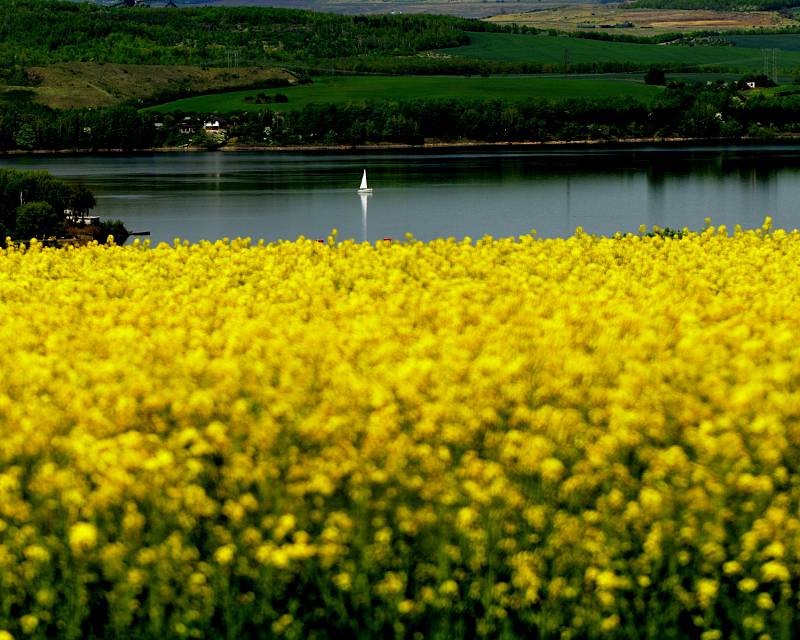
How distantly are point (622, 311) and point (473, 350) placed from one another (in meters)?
2.58

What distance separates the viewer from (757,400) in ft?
32.5

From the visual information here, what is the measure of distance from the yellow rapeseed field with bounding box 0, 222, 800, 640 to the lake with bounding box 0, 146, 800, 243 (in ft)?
242

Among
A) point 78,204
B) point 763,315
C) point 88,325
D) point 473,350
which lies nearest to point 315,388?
point 473,350

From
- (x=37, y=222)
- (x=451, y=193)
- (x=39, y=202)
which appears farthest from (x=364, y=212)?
(x=37, y=222)

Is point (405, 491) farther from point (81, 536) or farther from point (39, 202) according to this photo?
point (39, 202)

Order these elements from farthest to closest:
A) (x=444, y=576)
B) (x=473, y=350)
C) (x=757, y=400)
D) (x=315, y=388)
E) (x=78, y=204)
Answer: (x=78, y=204), (x=473, y=350), (x=315, y=388), (x=757, y=400), (x=444, y=576)

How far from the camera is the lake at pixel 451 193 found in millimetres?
93625

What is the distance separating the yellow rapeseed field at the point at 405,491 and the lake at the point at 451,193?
7370 centimetres

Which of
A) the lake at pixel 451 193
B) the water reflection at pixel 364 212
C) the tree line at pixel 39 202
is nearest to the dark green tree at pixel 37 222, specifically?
the tree line at pixel 39 202

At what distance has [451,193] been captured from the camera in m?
117

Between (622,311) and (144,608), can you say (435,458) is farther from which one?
(622,311)

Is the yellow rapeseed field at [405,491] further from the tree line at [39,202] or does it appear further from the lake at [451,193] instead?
the tree line at [39,202]

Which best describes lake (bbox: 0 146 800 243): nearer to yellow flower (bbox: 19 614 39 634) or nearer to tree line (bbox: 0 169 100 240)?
tree line (bbox: 0 169 100 240)

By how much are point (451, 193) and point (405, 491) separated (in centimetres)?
10928
